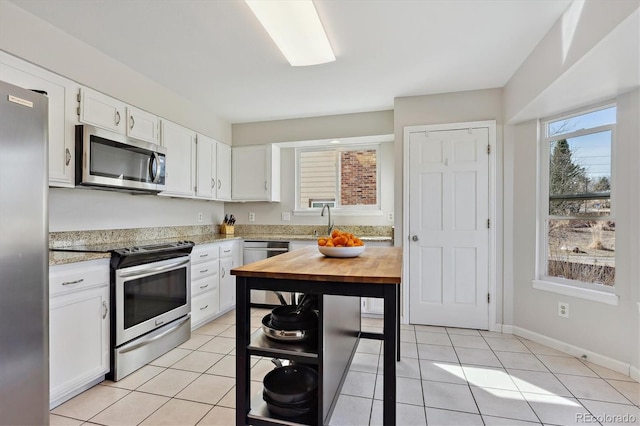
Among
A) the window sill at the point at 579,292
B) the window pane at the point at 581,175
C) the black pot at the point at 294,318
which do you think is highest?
the window pane at the point at 581,175

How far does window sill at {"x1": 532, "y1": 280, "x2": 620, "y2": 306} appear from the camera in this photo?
2389 mm

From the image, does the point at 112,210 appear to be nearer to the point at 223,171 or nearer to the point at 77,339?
the point at 77,339

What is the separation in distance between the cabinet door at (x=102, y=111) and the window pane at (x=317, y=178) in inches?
92.2

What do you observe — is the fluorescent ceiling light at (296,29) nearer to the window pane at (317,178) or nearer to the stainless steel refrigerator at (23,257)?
the stainless steel refrigerator at (23,257)

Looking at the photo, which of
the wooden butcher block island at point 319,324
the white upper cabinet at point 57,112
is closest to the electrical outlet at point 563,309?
the wooden butcher block island at point 319,324

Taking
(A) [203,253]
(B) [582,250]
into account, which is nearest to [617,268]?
(B) [582,250]

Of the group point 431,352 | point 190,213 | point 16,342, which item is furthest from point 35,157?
point 431,352

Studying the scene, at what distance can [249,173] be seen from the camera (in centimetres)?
430

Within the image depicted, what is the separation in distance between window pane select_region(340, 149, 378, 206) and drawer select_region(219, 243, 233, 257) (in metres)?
1.59

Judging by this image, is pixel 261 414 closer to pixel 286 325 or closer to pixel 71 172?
pixel 286 325

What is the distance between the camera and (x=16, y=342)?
4.53ft

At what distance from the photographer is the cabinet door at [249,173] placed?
4242 mm

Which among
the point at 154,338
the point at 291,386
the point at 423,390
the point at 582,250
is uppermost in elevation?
the point at 582,250

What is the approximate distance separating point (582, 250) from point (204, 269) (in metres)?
3.48
